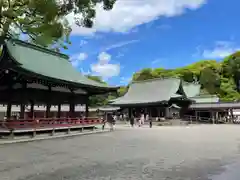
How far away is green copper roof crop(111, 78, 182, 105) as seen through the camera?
138 feet

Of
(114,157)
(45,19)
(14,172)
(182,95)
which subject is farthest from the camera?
(182,95)

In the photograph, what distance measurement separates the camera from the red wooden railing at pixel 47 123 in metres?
16.3

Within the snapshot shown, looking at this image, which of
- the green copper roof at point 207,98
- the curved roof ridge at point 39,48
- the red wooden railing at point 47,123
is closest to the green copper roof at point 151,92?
the green copper roof at point 207,98

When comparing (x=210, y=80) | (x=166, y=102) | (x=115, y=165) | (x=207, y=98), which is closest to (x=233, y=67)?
(x=210, y=80)

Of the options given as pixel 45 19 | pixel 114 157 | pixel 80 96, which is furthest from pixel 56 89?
pixel 114 157

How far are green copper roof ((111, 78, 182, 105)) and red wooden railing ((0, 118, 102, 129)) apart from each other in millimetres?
18402

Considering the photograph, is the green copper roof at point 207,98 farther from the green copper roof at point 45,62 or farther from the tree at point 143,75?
the green copper roof at point 45,62

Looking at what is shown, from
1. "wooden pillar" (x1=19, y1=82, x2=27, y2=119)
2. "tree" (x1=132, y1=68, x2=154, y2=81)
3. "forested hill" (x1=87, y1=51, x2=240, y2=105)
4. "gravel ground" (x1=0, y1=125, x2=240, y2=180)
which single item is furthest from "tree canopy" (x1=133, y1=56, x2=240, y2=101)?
"gravel ground" (x1=0, y1=125, x2=240, y2=180)

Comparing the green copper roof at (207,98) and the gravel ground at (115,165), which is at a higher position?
the green copper roof at (207,98)

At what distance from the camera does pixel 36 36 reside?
13.4m

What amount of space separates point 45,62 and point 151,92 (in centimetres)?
2600

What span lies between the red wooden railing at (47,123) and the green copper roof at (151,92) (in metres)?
18.4

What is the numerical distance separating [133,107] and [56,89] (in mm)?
23995

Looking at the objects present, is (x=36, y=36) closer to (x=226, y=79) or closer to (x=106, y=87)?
(x=106, y=87)
